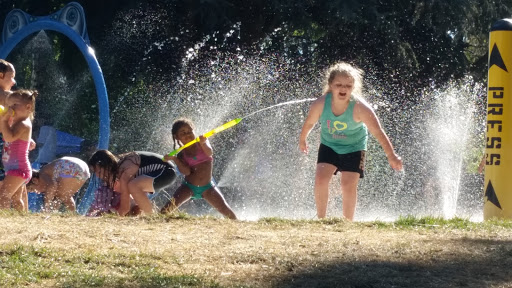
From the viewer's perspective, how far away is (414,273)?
14.2 feet

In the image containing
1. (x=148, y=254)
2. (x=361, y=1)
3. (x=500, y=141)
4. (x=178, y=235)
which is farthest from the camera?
(x=361, y=1)

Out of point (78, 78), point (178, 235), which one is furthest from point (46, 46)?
point (178, 235)

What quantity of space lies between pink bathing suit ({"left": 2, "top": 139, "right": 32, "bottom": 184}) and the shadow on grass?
4.27 metres

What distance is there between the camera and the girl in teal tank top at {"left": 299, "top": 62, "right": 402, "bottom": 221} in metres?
7.44

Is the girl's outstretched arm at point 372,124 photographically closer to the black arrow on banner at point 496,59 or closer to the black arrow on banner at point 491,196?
the black arrow on banner at point 491,196

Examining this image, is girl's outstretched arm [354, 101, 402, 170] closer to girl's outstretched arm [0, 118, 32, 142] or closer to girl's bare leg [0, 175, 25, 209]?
girl's outstretched arm [0, 118, 32, 142]

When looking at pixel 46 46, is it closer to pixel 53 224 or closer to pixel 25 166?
pixel 25 166

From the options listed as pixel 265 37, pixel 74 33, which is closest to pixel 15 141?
pixel 74 33

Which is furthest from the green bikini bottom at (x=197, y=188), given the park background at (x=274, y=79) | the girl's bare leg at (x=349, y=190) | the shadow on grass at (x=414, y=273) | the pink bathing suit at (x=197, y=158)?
the shadow on grass at (x=414, y=273)

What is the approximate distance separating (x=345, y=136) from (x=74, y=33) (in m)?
5.26

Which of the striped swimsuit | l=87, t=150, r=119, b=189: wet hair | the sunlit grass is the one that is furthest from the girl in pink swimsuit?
→ the sunlit grass

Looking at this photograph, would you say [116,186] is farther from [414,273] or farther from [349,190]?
[414,273]

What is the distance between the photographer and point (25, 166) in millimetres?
7973

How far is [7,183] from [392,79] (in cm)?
831
